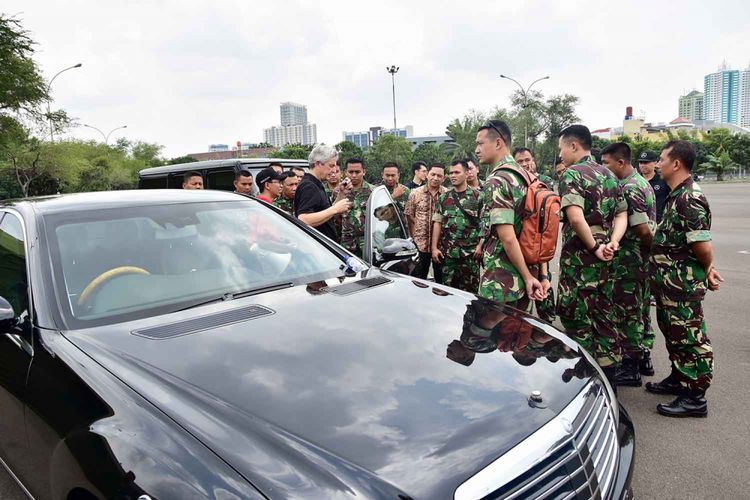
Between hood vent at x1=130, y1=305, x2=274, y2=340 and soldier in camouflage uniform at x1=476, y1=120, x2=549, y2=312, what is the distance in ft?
6.10

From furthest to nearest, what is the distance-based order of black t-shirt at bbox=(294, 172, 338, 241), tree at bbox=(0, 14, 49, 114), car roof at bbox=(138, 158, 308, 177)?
tree at bbox=(0, 14, 49, 114) < car roof at bbox=(138, 158, 308, 177) < black t-shirt at bbox=(294, 172, 338, 241)

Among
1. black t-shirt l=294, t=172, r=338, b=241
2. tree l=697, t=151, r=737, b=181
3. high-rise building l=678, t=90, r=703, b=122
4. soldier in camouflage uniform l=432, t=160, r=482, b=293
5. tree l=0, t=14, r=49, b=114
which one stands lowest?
tree l=697, t=151, r=737, b=181

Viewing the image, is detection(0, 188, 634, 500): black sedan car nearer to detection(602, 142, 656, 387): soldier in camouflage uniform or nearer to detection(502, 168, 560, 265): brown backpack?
detection(502, 168, 560, 265): brown backpack

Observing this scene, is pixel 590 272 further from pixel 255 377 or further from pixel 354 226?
pixel 255 377

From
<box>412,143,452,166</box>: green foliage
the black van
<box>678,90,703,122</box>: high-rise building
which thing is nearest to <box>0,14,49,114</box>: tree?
the black van

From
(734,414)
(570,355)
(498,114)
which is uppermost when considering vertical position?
(498,114)

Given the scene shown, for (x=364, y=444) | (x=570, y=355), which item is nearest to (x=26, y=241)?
(x=364, y=444)

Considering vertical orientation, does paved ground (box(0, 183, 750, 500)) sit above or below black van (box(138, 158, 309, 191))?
below

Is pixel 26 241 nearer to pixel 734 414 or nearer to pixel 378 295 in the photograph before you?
pixel 378 295

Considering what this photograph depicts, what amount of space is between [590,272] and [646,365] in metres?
1.17

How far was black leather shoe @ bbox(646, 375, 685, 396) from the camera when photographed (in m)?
3.88

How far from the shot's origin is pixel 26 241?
7.54ft

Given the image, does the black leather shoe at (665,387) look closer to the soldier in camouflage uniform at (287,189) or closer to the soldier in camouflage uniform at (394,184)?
the soldier in camouflage uniform at (394,184)

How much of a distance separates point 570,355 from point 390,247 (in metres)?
1.65
